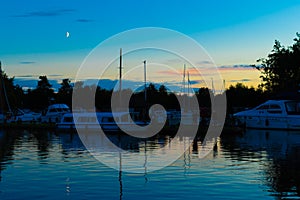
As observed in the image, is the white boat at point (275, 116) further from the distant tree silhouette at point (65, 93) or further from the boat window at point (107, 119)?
the distant tree silhouette at point (65, 93)

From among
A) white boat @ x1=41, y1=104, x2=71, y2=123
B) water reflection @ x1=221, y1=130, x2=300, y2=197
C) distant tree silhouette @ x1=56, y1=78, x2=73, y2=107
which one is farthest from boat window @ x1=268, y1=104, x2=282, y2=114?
distant tree silhouette @ x1=56, y1=78, x2=73, y2=107

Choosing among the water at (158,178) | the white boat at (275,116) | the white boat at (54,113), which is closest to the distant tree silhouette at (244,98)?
the white boat at (275,116)

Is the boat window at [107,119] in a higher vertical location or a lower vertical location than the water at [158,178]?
higher

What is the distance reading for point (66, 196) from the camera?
56.7 feet

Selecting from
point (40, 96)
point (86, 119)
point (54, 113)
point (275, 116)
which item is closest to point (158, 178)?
point (86, 119)

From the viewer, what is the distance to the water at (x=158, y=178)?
1773 cm

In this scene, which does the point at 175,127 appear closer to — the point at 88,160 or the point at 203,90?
the point at 88,160

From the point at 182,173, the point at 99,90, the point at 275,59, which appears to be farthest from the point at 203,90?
the point at 182,173

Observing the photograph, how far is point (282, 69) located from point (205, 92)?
6715 cm

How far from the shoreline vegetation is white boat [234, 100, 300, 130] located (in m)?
1.92

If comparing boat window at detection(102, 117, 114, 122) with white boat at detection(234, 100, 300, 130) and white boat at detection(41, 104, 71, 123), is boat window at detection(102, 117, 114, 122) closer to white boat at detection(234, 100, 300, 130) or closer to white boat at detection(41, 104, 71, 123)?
white boat at detection(234, 100, 300, 130)

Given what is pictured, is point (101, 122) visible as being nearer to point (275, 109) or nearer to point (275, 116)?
point (275, 116)

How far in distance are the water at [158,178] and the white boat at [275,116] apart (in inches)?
1157

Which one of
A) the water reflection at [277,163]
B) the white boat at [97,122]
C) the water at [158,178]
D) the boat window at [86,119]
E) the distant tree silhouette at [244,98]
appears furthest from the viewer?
the distant tree silhouette at [244,98]
